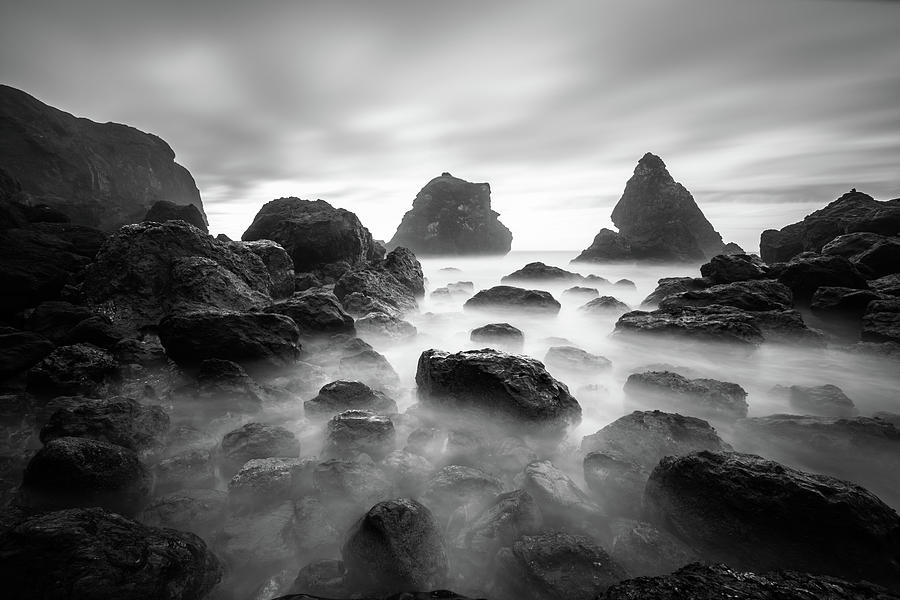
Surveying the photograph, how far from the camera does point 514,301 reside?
53.3ft

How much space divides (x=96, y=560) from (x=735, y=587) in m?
4.49

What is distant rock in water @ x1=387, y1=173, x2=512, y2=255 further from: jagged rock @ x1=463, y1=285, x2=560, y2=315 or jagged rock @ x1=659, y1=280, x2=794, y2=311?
jagged rock @ x1=659, y1=280, x2=794, y2=311

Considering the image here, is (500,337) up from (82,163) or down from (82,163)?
down

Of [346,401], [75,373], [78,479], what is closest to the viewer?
[78,479]

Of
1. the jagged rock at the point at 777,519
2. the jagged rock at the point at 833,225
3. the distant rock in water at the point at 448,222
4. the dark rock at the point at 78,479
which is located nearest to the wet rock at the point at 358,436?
the dark rock at the point at 78,479

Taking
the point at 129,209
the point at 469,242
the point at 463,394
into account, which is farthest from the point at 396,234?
the point at 463,394

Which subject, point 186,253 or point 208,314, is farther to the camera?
point 186,253

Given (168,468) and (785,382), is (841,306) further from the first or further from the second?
(168,468)

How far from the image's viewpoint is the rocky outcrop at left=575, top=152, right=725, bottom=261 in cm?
4966

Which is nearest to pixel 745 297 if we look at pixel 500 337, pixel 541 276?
pixel 500 337

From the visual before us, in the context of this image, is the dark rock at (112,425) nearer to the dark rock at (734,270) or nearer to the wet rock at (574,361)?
the wet rock at (574,361)

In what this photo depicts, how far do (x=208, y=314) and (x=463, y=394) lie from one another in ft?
17.5

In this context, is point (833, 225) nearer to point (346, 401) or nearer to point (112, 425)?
point (346, 401)

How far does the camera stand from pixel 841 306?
36.8ft
